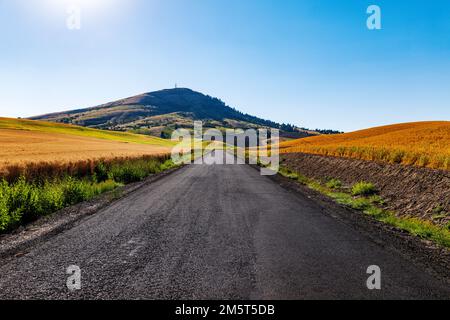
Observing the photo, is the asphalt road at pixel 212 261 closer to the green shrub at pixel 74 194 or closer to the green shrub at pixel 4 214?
the green shrub at pixel 4 214

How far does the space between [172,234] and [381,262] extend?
454cm

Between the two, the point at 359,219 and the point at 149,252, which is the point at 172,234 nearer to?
the point at 149,252

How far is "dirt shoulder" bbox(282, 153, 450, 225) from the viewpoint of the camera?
33.6ft

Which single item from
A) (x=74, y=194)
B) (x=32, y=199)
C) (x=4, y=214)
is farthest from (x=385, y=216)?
(x=74, y=194)

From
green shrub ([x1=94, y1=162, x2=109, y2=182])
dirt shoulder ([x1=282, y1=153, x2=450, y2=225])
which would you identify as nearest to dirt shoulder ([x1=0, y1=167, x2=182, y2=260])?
Result: green shrub ([x1=94, y1=162, x2=109, y2=182])

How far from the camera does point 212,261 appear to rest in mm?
5723

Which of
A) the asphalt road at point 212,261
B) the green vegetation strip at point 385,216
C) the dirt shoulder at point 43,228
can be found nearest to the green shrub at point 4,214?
the dirt shoulder at point 43,228

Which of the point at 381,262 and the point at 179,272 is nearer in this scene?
the point at 179,272

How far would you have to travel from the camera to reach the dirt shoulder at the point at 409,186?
10.2 metres

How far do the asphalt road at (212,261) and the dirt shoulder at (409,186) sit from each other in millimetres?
3640

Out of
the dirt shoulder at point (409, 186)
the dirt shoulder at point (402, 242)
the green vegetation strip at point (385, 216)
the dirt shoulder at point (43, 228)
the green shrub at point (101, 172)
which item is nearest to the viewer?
the dirt shoulder at point (402, 242)

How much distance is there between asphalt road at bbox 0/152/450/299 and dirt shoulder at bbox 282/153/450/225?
3.64 meters

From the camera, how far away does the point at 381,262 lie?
582 cm
